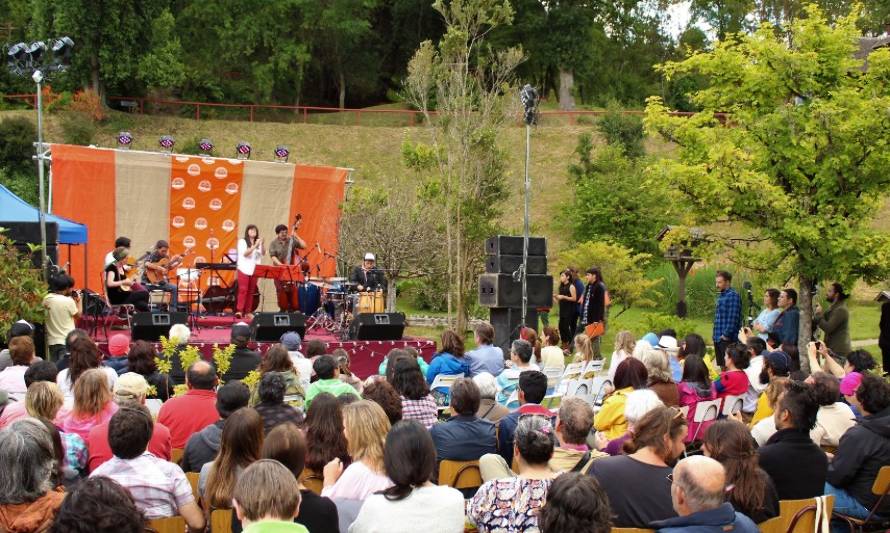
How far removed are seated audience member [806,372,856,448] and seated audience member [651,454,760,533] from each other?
2.67 metres

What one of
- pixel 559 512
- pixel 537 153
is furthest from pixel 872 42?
pixel 559 512

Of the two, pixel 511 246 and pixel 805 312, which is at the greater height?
pixel 511 246

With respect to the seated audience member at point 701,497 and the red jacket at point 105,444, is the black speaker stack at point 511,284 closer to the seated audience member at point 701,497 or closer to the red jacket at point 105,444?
the red jacket at point 105,444

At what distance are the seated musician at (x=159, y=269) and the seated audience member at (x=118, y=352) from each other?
236 inches

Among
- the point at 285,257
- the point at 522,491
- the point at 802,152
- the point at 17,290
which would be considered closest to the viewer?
the point at 522,491

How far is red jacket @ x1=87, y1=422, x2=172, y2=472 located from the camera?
206 inches

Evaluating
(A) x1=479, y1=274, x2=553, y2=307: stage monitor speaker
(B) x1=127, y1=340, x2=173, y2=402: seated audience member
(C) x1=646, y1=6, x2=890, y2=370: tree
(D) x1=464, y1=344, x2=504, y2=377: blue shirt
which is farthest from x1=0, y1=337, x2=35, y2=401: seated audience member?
(A) x1=479, y1=274, x2=553, y2=307: stage monitor speaker

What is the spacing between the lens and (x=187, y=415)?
619 cm

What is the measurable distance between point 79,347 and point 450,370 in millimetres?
3022

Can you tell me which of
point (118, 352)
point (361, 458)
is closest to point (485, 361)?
point (118, 352)

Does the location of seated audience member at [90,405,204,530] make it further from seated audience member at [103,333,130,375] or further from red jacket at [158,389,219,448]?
seated audience member at [103,333,130,375]

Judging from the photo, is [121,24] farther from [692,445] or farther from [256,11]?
[692,445]

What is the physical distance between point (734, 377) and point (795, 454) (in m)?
2.71

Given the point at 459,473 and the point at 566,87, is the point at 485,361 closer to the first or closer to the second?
the point at 459,473
